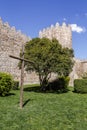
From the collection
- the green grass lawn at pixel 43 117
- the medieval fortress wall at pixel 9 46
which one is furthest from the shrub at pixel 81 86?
the medieval fortress wall at pixel 9 46

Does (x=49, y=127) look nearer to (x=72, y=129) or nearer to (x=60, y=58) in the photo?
(x=72, y=129)

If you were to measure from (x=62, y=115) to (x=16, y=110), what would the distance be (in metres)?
2.24

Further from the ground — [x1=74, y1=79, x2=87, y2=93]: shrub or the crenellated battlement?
the crenellated battlement

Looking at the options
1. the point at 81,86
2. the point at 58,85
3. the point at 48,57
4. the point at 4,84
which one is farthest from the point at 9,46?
the point at 4,84

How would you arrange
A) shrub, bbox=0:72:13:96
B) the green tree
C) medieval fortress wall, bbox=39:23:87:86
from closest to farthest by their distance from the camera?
shrub, bbox=0:72:13:96 < the green tree < medieval fortress wall, bbox=39:23:87:86

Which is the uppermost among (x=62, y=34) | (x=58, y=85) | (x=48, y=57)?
(x=62, y=34)

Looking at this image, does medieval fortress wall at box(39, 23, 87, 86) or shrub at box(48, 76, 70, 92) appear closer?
shrub at box(48, 76, 70, 92)

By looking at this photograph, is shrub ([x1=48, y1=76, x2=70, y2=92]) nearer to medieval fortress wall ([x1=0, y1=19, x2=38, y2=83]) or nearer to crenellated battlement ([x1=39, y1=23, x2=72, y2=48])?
medieval fortress wall ([x1=0, y1=19, x2=38, y2=83])

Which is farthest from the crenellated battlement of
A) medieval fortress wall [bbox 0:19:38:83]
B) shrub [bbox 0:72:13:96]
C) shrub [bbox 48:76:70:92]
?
shrub [bbox 0:72:13:96]

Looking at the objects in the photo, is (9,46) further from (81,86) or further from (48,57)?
(81,86)

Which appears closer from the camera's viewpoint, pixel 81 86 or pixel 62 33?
pixel 81 86

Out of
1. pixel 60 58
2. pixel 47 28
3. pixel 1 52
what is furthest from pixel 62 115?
pixel 47 28

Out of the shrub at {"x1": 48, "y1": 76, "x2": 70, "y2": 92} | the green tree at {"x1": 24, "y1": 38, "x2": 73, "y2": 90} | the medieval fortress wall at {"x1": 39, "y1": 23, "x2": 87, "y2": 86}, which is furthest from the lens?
the medieval fortress wall at {"x1": 39, "y1": 23, "x2": 87, "y2": 86}

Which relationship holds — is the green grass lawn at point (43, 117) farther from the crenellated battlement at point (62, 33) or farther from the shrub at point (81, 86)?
the crenellated battlement at point (62, 33)
